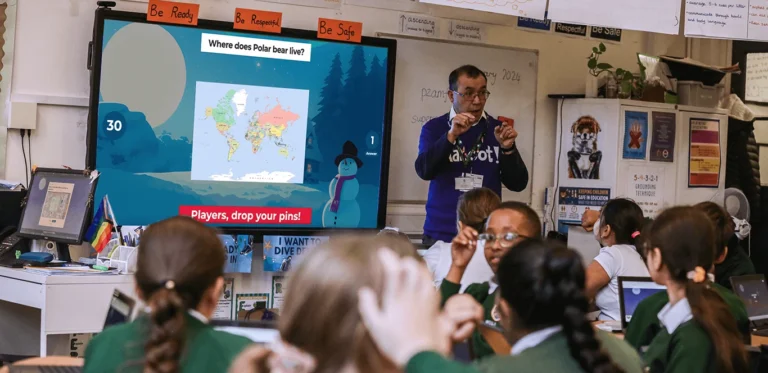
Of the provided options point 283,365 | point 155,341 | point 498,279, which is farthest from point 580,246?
point 283,365

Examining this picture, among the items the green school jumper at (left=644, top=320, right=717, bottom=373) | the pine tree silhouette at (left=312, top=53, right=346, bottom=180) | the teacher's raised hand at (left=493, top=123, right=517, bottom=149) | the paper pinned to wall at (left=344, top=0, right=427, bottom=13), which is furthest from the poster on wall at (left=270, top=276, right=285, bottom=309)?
the green school jumper at (left=644, top=320, right=717, bottom=373)

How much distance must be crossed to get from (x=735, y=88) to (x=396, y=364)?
7217mm

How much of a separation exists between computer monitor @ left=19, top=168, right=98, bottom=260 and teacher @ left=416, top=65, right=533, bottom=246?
1.81m

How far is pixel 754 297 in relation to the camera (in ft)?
14.6

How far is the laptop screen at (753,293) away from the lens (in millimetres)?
4359

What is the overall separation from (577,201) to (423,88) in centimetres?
129

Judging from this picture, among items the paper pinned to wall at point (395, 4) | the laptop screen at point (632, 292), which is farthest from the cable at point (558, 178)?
the laptop screen at point (632, 292)

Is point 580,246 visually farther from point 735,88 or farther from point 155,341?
point 155,341

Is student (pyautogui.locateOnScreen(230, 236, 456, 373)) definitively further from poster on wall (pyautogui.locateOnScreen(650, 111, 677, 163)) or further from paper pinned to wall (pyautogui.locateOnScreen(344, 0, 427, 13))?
poster on wall (pyautogui.locateOnScreen(650, 111, 677, 163))

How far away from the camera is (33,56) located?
4.93 m

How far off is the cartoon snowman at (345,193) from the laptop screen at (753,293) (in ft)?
7.34

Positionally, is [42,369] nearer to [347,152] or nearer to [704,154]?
[347,152]

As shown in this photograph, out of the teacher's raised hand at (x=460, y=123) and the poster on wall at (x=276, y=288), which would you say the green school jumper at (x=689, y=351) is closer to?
the teacher's raised hand at (x=460, y=123)

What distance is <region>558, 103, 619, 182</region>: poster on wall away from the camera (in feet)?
20.4
